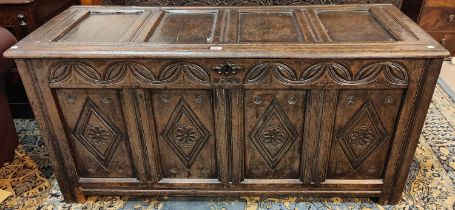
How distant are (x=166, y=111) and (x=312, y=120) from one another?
1.92ft

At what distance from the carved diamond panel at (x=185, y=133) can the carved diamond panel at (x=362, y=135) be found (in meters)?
0.58

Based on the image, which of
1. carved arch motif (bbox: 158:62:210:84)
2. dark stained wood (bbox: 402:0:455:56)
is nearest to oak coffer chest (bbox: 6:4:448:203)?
carved arch motif (bbox: 158:62:210:84)

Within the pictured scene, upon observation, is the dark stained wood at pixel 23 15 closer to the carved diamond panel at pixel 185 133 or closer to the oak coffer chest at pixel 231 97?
the oak coffer chest at pixel 231 97

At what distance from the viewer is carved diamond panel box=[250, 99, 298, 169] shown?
5.02 feet

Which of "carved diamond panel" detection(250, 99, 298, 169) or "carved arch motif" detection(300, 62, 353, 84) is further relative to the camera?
"carved diamond panel" detection(250, 99, 298, 169)

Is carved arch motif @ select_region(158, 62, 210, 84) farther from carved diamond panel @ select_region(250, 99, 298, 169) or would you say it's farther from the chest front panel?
carved diamond panel @ select_region(250, 99, 298, 169)

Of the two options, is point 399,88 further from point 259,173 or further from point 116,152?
point 116,152

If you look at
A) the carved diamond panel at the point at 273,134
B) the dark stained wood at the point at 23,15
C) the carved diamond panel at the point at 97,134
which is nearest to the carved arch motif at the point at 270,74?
the carved diamond panel at the point at 273,134

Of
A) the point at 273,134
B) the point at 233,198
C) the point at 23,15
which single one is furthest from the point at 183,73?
the point at 23,15

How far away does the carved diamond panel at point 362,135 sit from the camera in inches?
59.7

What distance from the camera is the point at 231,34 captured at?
1.54 m

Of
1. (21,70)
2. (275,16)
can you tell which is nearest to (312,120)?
(275,16)

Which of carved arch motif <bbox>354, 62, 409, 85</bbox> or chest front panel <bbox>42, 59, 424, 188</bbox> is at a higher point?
carved arch motif <bbox>354, 62, 409, 85</bbox>

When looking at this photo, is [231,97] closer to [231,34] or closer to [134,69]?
[231,34]
